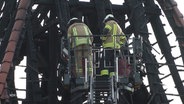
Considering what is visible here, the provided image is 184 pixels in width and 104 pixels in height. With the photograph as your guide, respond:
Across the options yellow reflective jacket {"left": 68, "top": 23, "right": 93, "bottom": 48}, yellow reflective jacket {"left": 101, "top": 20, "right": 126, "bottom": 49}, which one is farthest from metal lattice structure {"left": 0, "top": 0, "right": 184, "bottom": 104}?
yellow reflective jacket {"left": 101, "top": 20, "right": 126, "bottom": 49}

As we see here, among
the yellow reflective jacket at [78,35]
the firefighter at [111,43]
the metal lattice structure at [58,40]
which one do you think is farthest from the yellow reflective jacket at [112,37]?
the metal lattice structure at [58,40]

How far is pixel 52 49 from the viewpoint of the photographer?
20906mm

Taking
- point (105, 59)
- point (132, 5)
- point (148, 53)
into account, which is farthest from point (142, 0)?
point (105, 59)

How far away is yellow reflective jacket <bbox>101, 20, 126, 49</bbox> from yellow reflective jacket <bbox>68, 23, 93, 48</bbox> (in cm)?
34

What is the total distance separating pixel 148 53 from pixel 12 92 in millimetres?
3787

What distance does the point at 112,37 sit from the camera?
52.4ft

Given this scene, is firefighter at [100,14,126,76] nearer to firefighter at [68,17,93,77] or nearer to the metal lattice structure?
firefighter at [68,17,93,77]

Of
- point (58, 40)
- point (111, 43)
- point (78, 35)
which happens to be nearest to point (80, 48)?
point (78, 35)

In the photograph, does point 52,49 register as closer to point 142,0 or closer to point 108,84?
point 142,0

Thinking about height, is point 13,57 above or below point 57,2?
below

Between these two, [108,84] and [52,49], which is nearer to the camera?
[108,84]

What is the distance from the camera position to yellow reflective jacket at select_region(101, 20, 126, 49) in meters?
15.9

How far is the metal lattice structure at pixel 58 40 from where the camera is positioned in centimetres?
1795

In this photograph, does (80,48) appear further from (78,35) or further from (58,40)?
(58,40)
